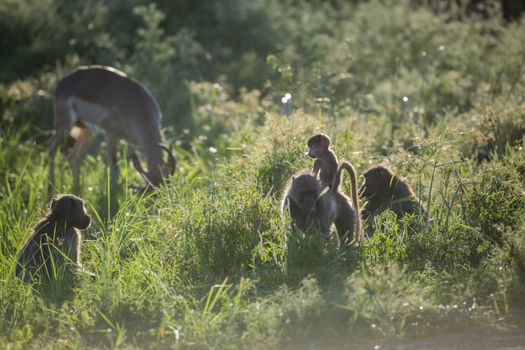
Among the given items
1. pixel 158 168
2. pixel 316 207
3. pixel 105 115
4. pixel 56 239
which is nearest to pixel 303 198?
pixel 316 207

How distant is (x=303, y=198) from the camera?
707 centimetres

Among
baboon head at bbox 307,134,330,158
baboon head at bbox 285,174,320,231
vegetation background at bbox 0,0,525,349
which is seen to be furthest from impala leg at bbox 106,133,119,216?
baboon head at bbox 307,134,330,158

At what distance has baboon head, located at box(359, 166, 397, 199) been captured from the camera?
7.92m

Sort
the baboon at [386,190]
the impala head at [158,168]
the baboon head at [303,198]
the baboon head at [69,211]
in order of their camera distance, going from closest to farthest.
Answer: the baboon head at [303,198], the baboon head at [69,211], the baboon at [386,190], the impala head at [158,168]

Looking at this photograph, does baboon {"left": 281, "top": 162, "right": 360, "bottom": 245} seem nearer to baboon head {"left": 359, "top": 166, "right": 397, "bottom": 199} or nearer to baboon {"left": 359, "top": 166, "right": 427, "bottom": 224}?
baboon {"left": 359, "top": 166, "right": 427, "bottom": 224}

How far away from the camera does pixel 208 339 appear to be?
229 inches

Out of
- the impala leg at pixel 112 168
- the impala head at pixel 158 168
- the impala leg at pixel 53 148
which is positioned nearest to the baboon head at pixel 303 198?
the impala head at pixel 158 168

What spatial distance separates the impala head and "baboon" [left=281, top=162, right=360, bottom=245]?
2598 millimetres

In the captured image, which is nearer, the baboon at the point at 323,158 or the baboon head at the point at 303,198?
the baboon head at the point at 303,198

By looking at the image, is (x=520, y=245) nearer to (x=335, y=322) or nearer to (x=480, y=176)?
(x=480, y=176)

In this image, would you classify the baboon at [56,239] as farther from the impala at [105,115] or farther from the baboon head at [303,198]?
the impala at [105,115]

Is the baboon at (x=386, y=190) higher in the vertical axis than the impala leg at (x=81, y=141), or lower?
higher

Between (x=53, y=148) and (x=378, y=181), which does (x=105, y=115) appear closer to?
(x=53, y=148)

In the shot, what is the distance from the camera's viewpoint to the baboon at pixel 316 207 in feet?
23.2
